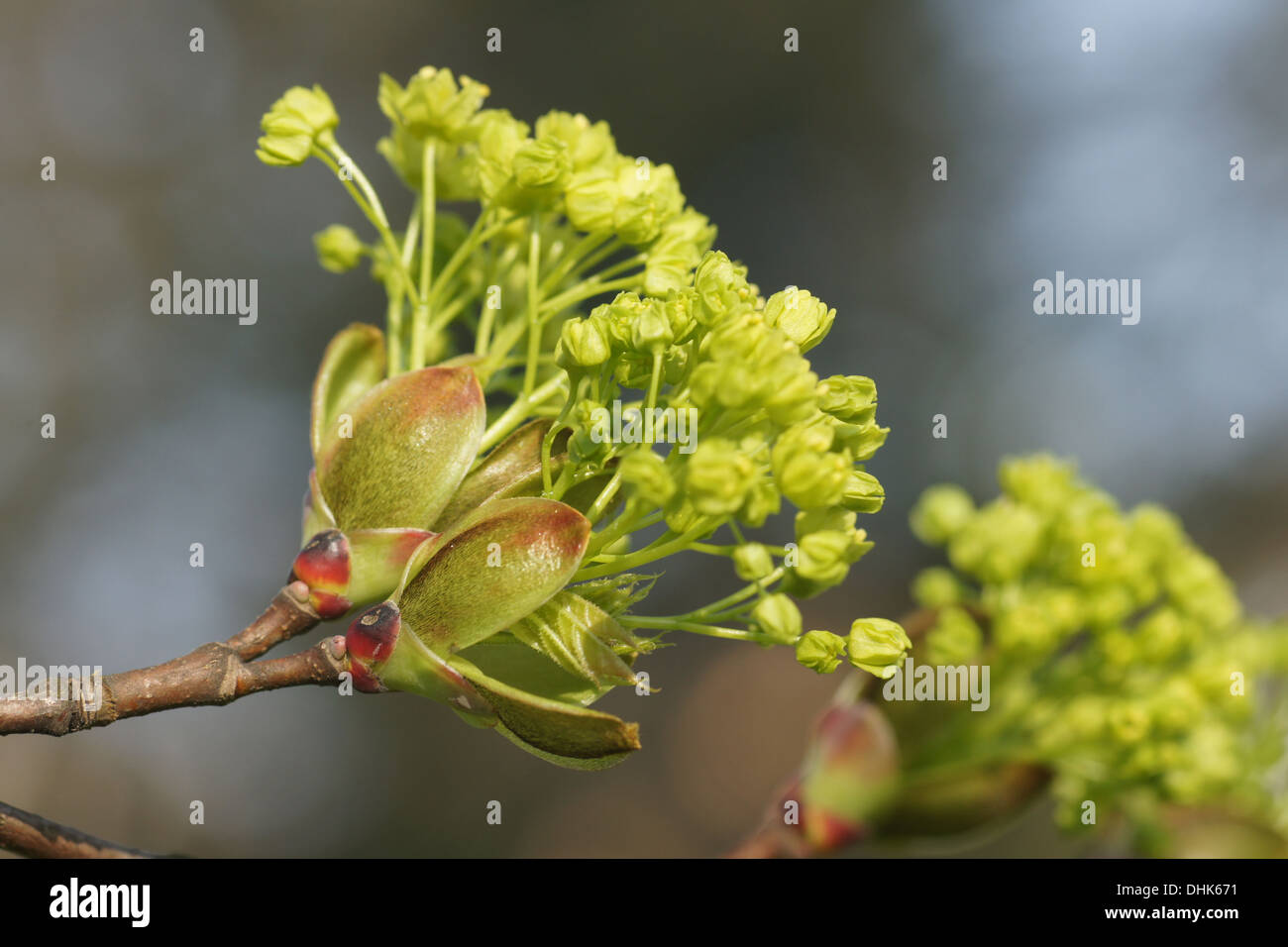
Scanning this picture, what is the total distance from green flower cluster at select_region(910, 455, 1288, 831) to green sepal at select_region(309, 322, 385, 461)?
866 millimetres

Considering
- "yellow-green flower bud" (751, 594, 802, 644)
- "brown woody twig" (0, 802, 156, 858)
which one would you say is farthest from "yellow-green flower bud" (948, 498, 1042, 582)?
"brown woody twig" (0, 802, 156, 858)

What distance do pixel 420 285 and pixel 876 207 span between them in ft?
26.2

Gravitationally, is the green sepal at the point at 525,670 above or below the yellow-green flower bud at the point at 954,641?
above

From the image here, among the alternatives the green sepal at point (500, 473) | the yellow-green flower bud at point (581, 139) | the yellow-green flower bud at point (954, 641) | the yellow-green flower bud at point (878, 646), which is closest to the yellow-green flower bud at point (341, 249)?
the yellow-green flower bud at point (581, 139)

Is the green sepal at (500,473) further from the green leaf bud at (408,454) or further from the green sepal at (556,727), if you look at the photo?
the green sepal at (556,727)

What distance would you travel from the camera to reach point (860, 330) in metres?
8.38

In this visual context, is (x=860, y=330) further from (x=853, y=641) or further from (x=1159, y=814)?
(x=853, y=641)

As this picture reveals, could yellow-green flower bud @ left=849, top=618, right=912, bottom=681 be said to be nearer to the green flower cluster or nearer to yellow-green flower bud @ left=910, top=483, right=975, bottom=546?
the green flower cluster

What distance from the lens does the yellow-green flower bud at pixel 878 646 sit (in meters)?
1.02

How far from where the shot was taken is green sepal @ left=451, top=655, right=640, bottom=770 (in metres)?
0.89

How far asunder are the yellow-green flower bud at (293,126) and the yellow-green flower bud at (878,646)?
0.88 m

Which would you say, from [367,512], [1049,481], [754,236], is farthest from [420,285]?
[754,236]

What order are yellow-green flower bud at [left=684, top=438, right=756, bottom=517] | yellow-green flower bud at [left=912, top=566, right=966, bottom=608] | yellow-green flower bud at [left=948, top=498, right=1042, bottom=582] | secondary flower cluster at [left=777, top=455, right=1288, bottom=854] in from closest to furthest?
yellow-green flower bud at [left=684, top=438, right=756, bottom=517] < secondary flower cluster at [left=777, top=455, right=1288, bottom=854] < yellow-green flower bud at [left=948, top=498, right=1042, bottom=582] < yellow-green flower bud at [left=912, top=566, right=966, bottom=608]
